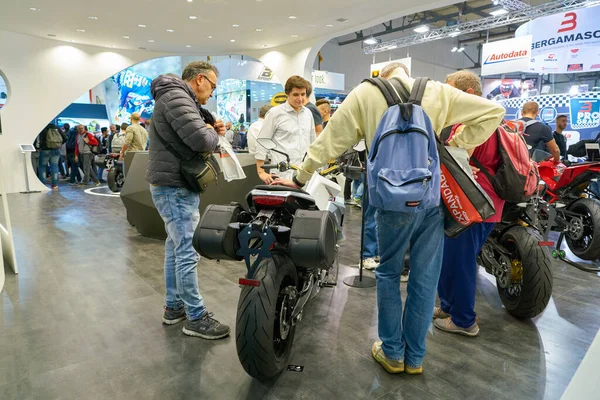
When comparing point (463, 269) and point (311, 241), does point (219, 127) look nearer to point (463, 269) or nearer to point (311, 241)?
point (311, 241)

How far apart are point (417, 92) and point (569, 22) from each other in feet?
27.7

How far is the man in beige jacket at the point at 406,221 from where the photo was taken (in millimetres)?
1676

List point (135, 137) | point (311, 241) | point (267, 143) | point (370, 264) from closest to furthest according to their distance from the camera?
point (311, 241)
point (267, 143)
point (370, 264)
point (135, 137)

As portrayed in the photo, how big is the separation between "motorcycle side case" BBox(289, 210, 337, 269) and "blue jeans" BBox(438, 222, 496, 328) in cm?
93

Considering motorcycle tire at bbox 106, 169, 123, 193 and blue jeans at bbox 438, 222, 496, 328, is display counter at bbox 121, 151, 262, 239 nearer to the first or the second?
blue jeans at bbox 438, 222, 496, 328

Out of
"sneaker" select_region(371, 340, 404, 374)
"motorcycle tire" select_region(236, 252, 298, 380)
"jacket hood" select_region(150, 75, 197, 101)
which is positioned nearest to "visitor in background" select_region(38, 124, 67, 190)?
"jacket hood" select_region(150, 75, 197, 101)

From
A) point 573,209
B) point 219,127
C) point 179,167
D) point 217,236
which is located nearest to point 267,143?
point 219,127

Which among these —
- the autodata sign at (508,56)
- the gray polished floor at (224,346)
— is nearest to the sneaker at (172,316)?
the gray polished floor at (224,346)

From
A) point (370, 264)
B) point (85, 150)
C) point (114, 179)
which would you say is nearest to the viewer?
point (370, 264)

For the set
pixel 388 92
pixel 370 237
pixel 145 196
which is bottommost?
pixel 370 237

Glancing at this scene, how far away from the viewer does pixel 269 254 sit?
1693mm

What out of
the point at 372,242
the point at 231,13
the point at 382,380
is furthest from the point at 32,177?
the point at 382,380

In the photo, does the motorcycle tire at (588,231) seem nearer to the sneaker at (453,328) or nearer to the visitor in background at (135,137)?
the sneaker at (453,328)

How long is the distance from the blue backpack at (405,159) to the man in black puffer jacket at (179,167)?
0.98 meters
